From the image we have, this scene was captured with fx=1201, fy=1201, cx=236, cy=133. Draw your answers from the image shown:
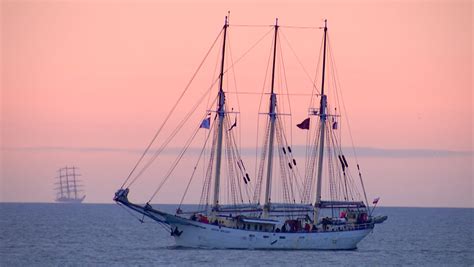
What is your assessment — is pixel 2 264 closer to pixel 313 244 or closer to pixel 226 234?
pixel 226 234

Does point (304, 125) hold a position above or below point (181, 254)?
above

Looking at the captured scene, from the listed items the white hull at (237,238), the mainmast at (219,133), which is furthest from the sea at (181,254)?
the mainmast at (219,133)

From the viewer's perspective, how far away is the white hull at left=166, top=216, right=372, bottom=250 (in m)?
136

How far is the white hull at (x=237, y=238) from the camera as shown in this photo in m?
136

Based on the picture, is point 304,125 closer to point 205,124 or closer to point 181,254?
point 205,124

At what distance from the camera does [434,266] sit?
13488cm

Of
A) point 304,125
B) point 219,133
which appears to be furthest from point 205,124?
point 304,125

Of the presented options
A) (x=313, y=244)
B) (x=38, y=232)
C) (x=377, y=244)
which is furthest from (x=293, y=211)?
(x=38, y=232)

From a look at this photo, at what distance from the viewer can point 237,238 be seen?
448 ft

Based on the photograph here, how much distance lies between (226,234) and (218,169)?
26.3 feet

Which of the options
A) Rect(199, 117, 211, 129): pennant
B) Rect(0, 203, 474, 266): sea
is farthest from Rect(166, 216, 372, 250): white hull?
Rect(199, 117, 211, 129): pennant

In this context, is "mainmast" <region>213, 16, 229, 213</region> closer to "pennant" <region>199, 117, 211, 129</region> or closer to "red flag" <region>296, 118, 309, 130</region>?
"pennant" <region>199, 117, 211, 129</region>

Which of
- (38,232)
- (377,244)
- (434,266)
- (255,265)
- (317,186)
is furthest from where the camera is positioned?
(38,232)

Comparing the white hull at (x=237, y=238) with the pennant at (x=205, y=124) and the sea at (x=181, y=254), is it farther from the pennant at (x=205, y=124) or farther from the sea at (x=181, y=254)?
the pennant at (x=205, y=124)
